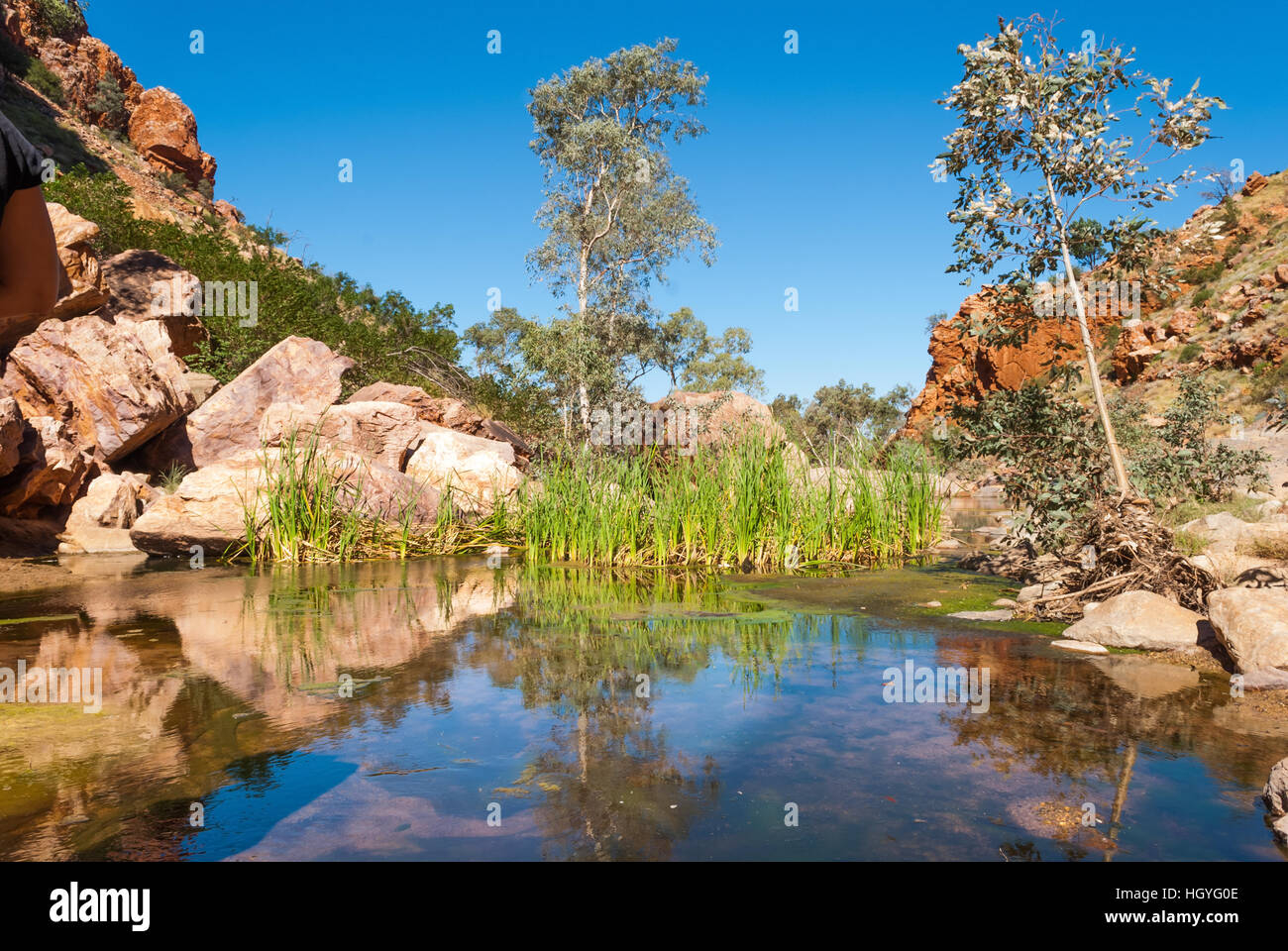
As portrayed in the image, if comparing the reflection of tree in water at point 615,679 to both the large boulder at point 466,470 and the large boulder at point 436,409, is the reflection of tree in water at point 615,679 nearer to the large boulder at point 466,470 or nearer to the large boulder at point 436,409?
the large boulder at point 466,470

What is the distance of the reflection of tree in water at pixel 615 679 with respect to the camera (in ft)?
7.77

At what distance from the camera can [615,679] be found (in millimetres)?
3957

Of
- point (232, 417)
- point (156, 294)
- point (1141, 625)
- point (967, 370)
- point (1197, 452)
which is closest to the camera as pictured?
point (1141, 625)

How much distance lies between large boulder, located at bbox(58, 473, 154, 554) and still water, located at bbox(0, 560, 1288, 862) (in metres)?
4.57

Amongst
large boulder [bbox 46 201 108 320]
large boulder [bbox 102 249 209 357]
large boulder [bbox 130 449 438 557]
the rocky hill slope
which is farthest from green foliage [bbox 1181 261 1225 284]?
large boulder [bbox 46 201 108 320]

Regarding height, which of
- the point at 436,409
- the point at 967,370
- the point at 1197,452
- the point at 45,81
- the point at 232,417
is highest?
the point at 45,81

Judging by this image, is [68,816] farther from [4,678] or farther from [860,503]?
[860,503]

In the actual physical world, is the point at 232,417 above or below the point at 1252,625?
above

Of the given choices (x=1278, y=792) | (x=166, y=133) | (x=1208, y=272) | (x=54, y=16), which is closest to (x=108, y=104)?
(x=166, y=133)

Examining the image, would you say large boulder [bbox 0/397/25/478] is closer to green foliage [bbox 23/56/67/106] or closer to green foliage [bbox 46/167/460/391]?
green foliage [bbox 46/167/460/391]

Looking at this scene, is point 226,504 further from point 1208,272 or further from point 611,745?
point 1208,272

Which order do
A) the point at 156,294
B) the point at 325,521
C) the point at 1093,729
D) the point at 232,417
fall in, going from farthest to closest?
the point at 156,294, the point at 232,417, the point at 325,521, the point at 1093,729

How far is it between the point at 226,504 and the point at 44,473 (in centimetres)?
240
